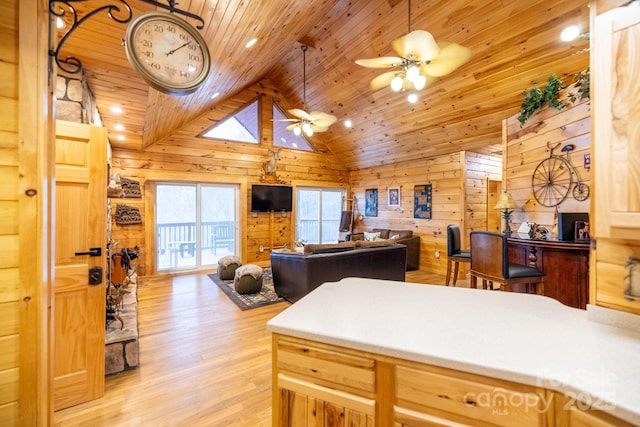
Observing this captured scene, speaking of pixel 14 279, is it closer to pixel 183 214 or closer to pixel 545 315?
pixel 545 315

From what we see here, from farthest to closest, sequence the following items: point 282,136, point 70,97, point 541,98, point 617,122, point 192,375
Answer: point 282,136
point 541,98
point 192,375
point 70,97
point 617,122

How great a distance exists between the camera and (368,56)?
4.55 metres

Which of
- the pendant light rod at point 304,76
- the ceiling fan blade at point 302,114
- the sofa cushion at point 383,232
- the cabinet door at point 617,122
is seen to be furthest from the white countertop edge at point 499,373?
the sofa cushion at point 383,232

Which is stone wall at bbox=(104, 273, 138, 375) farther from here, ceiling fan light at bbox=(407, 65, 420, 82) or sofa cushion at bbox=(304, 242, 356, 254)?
ceiling fan light at bbox=(407, 65, 420, 82)

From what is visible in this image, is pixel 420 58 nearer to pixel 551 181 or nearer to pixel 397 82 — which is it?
pixel 397 82

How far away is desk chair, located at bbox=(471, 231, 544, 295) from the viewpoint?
2812mm

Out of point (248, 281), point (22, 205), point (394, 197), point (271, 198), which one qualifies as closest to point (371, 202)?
point (394, 197)

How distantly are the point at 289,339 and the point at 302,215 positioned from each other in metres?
6.41

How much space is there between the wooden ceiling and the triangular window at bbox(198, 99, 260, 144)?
543 mm

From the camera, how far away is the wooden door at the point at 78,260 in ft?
6.06

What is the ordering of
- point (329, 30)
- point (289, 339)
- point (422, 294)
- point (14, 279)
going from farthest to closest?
point (329, 30), point (422, 294), point (289, 339), point (14, 279)

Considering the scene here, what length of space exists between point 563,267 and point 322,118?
3499mm

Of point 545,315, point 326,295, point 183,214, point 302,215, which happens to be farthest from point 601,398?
point 302,215

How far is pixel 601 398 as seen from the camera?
71 cm
